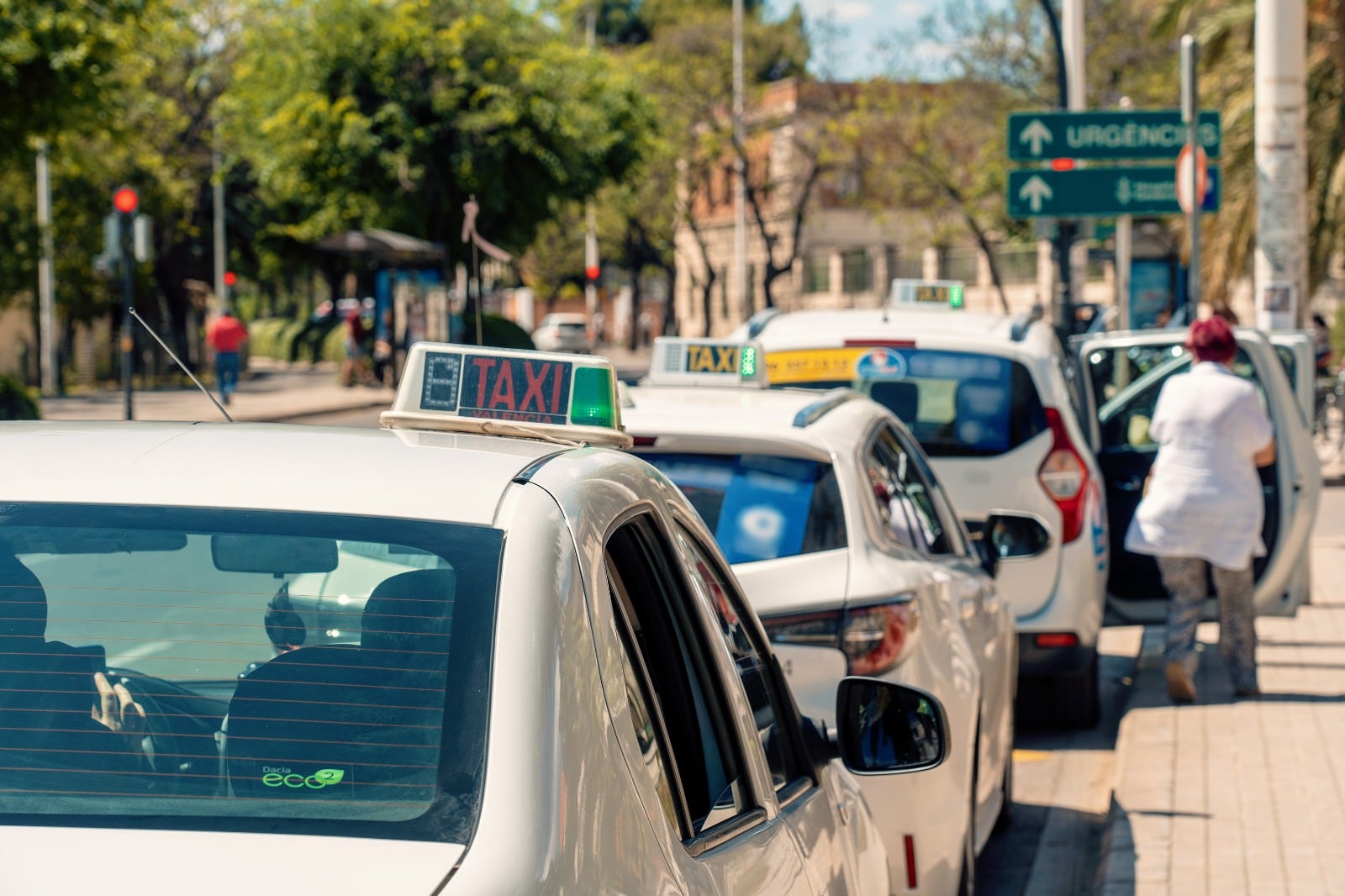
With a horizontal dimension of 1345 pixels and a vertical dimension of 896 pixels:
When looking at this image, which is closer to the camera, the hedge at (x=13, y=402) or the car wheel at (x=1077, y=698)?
the car wheel at (x=1077, y=698)

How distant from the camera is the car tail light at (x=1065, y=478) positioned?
8.19 meters

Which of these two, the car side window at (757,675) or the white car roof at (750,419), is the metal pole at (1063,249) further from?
the car side window at (757,675)

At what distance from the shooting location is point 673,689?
9.09ft

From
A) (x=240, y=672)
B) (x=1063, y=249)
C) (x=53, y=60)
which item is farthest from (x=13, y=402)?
(x=240, y=672)

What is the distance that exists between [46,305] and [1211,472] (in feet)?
106

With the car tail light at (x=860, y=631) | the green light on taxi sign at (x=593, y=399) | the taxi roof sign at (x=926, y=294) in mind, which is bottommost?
the car tail light at (x=860, y=631)

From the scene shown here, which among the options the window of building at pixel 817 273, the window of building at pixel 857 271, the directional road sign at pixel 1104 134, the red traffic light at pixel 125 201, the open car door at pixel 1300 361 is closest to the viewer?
the open car door at pixel 1300 361

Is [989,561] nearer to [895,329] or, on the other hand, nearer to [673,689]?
[895,329]

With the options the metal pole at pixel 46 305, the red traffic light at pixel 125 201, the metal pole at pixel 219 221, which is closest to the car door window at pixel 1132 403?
the red traffic light at pixel 125 201

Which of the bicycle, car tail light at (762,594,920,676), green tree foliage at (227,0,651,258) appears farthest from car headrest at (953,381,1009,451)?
the bicycle

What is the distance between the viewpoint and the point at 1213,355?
→ 8648 millimetres

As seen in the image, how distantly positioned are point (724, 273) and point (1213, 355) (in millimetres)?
67795

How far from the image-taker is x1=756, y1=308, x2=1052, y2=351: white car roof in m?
8.30

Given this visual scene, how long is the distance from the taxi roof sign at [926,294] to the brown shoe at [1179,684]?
278 cm
